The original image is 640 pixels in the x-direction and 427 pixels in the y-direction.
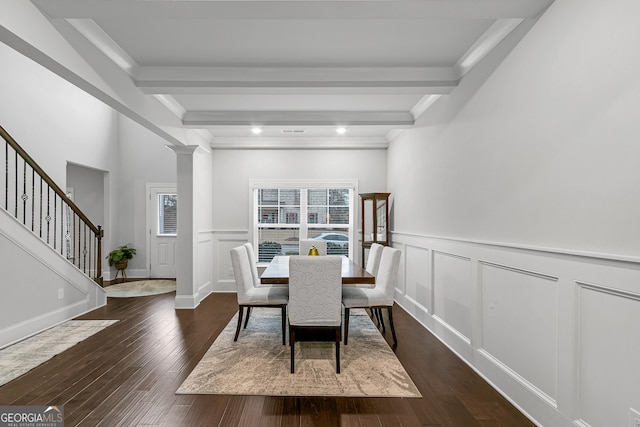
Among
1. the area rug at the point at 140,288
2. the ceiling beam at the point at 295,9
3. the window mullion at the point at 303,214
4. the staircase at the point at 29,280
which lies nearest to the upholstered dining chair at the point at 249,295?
the ceiling beam at the point at 295,9

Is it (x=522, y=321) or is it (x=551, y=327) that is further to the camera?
(x=522, y=321)

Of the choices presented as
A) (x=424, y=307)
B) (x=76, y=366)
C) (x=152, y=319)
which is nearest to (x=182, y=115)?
(x=152, y=319)

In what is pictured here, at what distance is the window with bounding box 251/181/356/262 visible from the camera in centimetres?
595

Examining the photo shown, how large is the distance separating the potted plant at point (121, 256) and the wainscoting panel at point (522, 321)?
6725 mm

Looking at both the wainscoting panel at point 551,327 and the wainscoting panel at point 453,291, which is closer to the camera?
the wainscoting panel at point 551,327

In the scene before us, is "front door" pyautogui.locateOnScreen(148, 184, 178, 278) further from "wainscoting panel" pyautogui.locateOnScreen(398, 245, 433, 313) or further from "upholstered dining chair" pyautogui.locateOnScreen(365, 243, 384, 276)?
"wainscoting panel" pyautogui.locateOnScreen(398, 245, 433, 313)

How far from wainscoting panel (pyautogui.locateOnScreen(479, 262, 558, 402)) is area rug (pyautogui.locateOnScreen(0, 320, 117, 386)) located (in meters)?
3.74

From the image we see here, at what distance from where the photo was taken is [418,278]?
4.22m

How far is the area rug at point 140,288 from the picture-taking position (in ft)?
18.6

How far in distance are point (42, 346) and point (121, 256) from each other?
148 inches

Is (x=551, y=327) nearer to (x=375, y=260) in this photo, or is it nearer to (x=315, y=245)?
(x=375, y=260)

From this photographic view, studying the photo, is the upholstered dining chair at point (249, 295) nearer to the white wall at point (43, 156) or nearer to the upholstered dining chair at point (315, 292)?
the upholstered dining chair at point (315, 292)

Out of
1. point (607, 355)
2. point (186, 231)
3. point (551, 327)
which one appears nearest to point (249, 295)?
point (186, 231)

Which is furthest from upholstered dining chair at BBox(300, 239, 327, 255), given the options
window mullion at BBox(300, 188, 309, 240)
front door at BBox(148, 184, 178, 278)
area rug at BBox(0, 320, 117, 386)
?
front door at BBox(148, 184, 178, 278)
